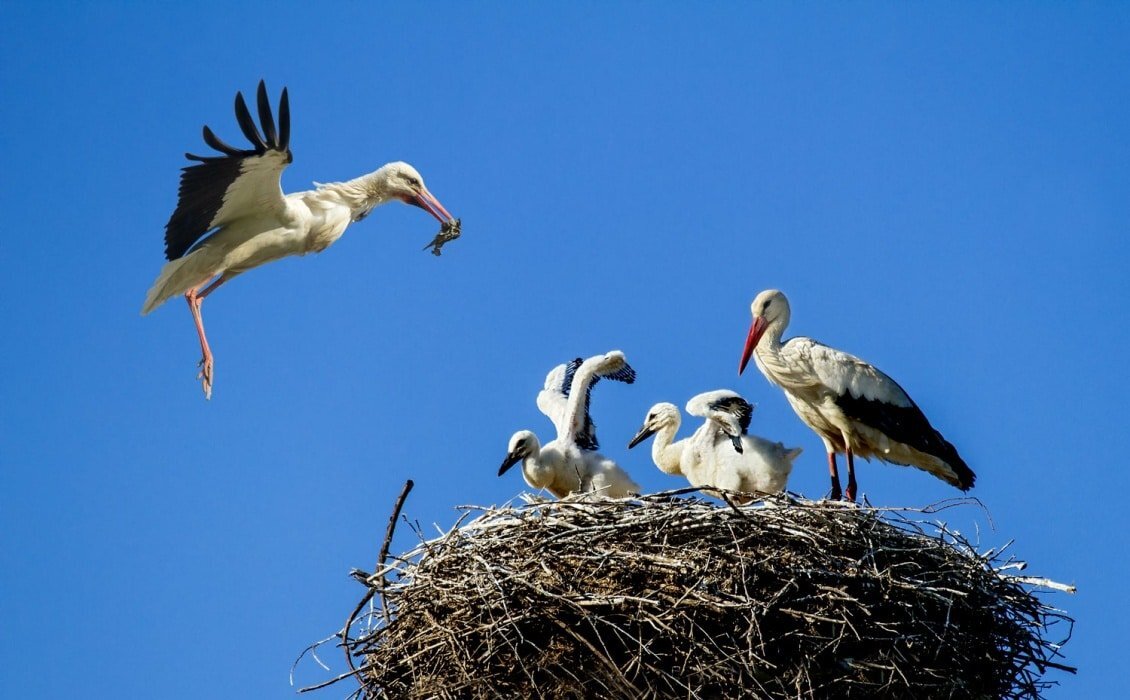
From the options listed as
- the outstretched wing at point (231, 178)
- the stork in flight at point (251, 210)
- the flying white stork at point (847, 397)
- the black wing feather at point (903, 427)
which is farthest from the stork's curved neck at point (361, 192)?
the black wing feather at point (903, 427)

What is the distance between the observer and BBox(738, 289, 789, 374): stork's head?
28.6 ft

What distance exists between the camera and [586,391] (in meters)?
9.22

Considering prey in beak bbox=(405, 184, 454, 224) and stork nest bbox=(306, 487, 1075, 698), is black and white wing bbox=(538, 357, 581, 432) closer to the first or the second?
prey in beak bbox=(405, 184, 454, 224)

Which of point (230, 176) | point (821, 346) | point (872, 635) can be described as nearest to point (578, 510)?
point (872, 635)

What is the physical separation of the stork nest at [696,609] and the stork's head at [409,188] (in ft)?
14.0

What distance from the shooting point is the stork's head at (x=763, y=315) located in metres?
8.71

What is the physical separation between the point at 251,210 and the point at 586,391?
2.16 m

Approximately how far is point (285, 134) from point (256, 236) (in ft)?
2.93

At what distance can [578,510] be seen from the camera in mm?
6156

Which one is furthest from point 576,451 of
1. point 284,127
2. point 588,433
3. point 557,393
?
point 284,127

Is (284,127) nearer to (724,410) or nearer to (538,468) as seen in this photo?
(538,468)

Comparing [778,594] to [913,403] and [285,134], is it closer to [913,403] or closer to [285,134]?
[913,403]

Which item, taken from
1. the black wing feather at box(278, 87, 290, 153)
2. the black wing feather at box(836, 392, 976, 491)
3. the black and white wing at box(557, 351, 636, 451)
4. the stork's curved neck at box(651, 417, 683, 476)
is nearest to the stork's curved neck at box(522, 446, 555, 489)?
the black and white wing at box(557, 351, 636, 451)

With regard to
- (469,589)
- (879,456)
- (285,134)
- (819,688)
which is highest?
(285,134)
